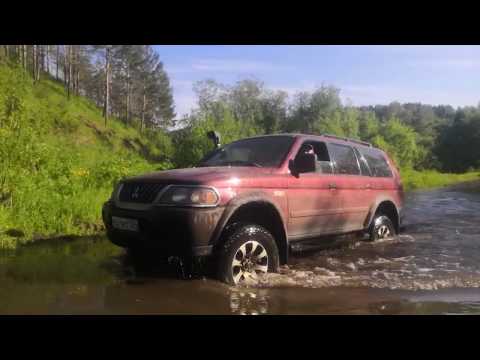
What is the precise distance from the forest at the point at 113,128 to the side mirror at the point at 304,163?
371 centimetres

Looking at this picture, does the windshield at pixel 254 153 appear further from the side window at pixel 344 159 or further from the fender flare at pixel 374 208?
the fender flare at pixel 374 208

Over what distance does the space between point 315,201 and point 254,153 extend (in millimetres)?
990

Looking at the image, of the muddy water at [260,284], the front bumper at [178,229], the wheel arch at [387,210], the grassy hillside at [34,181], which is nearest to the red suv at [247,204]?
the front bumper at [178,229]

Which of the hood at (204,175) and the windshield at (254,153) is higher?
the windshield at (254,153)

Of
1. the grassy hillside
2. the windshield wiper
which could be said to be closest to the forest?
the grassy hillside

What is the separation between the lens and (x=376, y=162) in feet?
22.2

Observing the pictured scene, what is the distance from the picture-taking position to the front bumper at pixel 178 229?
3.76m

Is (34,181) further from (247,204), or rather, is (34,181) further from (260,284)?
(260,284)

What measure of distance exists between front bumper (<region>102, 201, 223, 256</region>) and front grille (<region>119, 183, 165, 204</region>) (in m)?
0.16

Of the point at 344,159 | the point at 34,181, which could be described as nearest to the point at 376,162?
the point at 344,159

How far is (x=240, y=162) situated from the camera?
16.5ft

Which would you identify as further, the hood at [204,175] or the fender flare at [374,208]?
the fender flare at [374,208]
